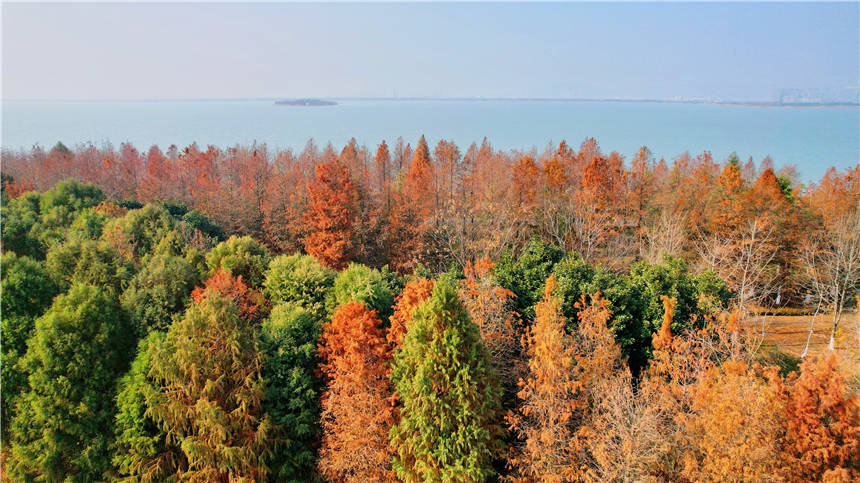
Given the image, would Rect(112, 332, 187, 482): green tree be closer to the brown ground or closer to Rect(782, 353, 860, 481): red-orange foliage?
Rect(782, 353, 860, 481): red-orange foliage

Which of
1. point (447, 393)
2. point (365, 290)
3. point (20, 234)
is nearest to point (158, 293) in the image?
point (365, 290)

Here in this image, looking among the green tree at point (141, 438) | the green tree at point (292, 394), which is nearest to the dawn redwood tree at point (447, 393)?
the green tree at point (292, 394)

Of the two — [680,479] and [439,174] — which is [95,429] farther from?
[439,174]

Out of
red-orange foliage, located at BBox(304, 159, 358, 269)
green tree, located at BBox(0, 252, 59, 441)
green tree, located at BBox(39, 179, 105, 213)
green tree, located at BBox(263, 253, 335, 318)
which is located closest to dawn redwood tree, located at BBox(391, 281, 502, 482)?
green tree, located at BBox(263, 253, 335, 318)

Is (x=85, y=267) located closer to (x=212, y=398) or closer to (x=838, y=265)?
(x=212, y=398)

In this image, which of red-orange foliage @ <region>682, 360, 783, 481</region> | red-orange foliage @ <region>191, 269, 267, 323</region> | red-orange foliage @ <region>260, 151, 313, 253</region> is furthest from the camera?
red-orange foliage @ <region>260, 151, 313, 253</region>

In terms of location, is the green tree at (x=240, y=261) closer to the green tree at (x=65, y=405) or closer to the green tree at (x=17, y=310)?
the green tree at (x=65, y=405)

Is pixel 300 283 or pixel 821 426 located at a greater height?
pixel 300 283
